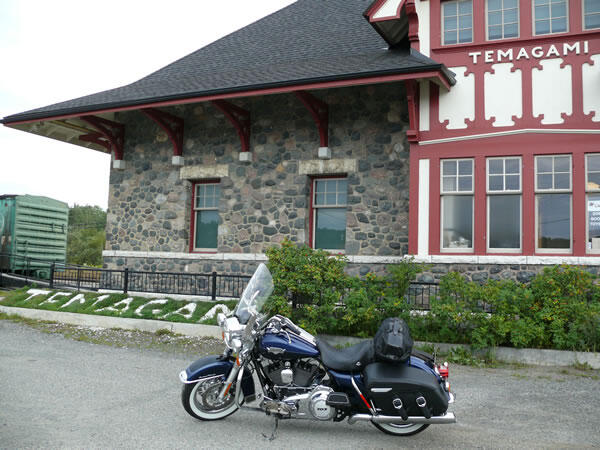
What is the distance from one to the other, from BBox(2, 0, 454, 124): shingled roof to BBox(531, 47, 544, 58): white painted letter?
4.67 ft

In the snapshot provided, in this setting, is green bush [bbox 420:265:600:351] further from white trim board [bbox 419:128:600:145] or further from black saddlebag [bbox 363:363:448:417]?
black saddlebag [bbox 363:363:448:417]

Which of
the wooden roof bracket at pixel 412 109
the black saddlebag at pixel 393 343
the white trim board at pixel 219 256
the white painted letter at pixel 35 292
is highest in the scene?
the wooden roof bracket at pixel 412 109

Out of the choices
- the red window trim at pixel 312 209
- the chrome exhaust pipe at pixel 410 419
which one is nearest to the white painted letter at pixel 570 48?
the red window trim at pixel 312 209

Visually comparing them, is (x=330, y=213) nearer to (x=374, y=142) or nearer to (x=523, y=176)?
(x=374, y=142)

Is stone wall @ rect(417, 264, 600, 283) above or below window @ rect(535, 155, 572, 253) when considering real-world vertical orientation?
below

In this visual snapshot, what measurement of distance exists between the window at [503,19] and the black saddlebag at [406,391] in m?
7.40

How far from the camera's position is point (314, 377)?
4.67 m

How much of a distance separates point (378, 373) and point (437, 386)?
47 centimetres

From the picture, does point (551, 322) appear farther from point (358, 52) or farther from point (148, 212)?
point (148, 212)

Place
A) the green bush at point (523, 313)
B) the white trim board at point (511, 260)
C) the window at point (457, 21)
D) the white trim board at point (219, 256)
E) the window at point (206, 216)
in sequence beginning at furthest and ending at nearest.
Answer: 1. the window at point (206, 216)
2. the white trim board at point (219, 256)
3. the window at point (457, 21)
4. the white trim board at point (511, 260)
5. the green bush at point (523, 313)

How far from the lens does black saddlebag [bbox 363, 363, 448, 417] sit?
4324mm

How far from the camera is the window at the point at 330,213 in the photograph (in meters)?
11.4

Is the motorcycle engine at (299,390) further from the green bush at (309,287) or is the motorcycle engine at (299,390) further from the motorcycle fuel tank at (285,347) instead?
the green bush at (309,287)

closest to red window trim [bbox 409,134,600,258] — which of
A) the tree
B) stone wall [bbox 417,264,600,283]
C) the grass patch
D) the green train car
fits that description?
stone wall [bbox 417,264,600,283]
